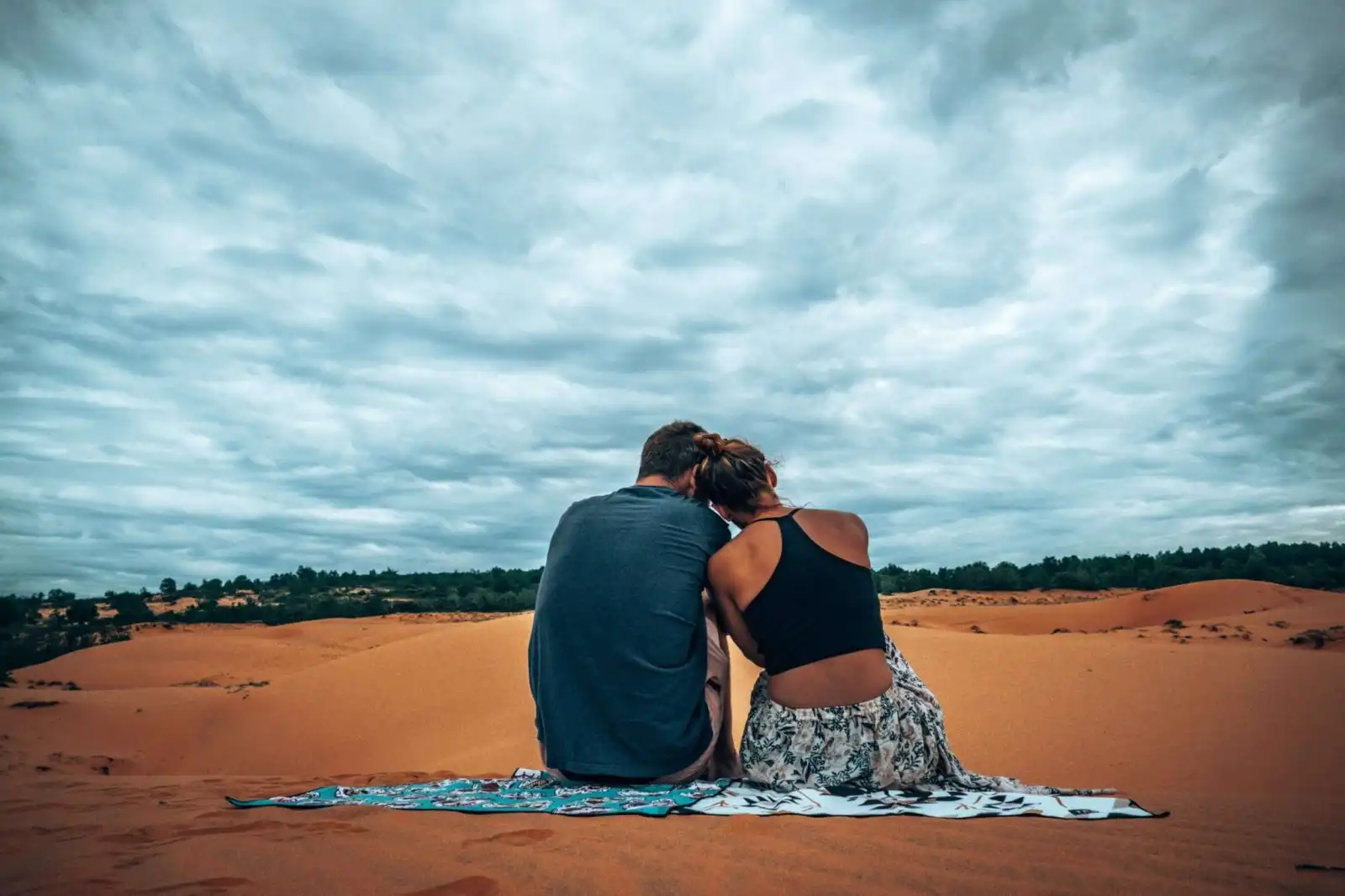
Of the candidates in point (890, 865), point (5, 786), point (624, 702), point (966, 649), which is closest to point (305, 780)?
point (5, 786)

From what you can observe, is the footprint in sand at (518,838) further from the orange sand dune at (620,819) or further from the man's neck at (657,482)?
the man's neck at (657,482)

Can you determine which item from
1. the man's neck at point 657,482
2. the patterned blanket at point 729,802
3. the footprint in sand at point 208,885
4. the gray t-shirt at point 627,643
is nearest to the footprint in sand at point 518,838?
the patterned blanket at point 729,802

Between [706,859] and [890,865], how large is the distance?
24.8 inches

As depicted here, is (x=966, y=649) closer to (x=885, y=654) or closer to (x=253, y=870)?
(x=885, y=654)

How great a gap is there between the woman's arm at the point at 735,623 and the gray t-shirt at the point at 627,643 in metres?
0.09

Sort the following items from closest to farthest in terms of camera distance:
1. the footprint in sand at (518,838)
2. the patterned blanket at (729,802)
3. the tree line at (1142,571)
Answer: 1. the footprint in sand at (518,838)
2. the patterned blanket at (729,802)
3. the tree line at (1142,571)

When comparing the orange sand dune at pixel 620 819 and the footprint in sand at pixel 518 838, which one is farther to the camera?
the footprint in sand at pixel 518 838

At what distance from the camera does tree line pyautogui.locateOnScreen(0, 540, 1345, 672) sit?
24016 millimetres

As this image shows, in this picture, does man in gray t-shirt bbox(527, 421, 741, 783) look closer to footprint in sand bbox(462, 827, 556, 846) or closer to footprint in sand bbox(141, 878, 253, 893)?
footprint in sand bbox(462, 827, 556, 846)

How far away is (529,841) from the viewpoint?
320 centimetres

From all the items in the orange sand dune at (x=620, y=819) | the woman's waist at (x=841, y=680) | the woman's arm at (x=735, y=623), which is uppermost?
the woman's arm at (x=735, y=623)

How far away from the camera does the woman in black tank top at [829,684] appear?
4066 millimetres

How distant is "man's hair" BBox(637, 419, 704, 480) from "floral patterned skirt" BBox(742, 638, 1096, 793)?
1330 mm

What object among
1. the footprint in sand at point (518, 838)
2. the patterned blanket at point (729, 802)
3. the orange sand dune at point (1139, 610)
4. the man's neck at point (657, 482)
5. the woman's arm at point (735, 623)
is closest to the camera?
the footprint in sand at point (518, 838)
